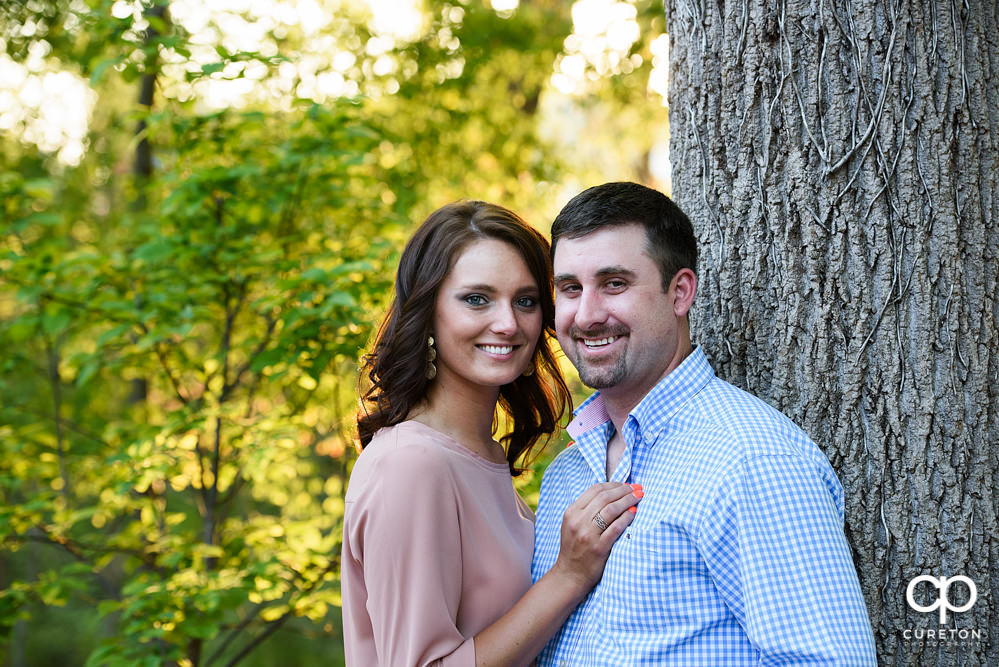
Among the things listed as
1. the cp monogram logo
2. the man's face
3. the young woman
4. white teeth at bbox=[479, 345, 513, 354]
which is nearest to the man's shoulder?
the man's face

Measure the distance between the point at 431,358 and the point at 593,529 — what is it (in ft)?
2.52

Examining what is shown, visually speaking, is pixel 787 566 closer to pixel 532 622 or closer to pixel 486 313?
pixel 532 622

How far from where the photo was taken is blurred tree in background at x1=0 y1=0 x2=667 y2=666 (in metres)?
3.35

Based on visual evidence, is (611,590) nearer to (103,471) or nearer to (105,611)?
(105,611)

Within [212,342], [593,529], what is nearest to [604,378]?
[593,529]

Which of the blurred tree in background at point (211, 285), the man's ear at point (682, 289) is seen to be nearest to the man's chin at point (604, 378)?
the man's ear at point (682, 289)

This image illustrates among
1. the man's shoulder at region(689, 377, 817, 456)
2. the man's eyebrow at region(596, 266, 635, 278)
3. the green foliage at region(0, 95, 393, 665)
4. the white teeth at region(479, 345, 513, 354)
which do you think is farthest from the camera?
the green foliage at region(0, 95, 393, 665)

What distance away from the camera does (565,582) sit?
1.98m

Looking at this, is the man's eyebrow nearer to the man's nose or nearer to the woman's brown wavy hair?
the man's nose

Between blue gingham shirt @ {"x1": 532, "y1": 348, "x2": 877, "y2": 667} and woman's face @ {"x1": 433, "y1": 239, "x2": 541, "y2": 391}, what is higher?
woman's face @ {"x1": 433, "y1": 239, "x2": 541, "y2": 391}

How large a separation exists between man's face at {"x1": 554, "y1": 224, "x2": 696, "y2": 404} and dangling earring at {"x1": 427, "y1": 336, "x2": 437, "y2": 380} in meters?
0.52

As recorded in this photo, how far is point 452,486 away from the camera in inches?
85.7

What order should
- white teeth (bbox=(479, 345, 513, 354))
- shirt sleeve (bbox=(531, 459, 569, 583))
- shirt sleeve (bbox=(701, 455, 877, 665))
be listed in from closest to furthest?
shirt sleeve (bbox=(701, 455, 877, 665)) → shirt sleeve (bbox=(531, 459, 569, 583)) → white teeth (bbox=(479, 345, 513, 354))

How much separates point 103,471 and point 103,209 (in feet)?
14.9
